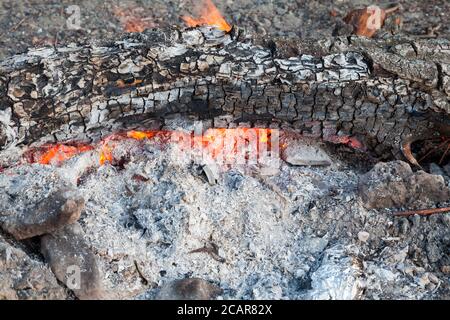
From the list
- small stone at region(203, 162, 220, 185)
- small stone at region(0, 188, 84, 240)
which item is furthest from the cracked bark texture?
small stone at region(0, 188, 84, 240)

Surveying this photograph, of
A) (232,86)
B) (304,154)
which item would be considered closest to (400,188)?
(304,154)

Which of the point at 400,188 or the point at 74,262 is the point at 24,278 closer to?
the point at 74,262

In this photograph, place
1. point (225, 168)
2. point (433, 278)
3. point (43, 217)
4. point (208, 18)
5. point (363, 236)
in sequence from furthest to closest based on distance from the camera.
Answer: point (208, 18) < point (225, 168) < point (363, 236) < point (433, 278) < point (43, 217)

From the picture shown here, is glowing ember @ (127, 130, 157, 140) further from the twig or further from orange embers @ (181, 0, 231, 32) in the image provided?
orange embers @ (181, 0, 231, 32)

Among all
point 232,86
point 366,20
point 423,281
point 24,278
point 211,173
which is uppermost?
point 232,86

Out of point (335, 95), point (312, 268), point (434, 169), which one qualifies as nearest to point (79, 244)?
point (312, 268)

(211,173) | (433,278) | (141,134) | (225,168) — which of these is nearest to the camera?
(433,278)

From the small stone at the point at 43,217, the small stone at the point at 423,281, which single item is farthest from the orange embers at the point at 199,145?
the small stone at the point at 423,281
